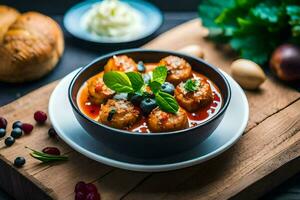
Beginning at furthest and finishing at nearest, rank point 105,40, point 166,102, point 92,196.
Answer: point 105,40 < point 166,102 < point 92,196

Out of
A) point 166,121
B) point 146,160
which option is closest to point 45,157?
point 146,160

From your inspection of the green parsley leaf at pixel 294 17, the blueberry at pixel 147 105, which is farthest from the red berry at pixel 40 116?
the green parsley leaf at pixel 294 17

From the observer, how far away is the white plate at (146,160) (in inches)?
80.7

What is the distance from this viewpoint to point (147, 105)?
2.11m

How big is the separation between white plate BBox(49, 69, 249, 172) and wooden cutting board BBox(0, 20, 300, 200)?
6 cm

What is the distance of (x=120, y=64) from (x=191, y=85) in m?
0.34

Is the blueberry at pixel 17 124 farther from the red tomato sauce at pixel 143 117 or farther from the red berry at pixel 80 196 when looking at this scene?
the red berry at pixel 80 196

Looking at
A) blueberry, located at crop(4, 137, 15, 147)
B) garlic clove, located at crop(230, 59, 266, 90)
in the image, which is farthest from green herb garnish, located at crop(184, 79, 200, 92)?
blueberry, located at crop(4, 137, 15, 147)

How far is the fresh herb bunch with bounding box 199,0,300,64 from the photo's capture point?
9.43 feet

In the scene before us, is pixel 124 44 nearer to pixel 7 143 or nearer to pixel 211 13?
pixel 211 13

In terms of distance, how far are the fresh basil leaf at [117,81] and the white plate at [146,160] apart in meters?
0.24

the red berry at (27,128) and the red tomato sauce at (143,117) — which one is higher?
the red tomato sauce at (143,117)

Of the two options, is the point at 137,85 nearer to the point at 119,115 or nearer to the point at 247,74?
the point at 119,115

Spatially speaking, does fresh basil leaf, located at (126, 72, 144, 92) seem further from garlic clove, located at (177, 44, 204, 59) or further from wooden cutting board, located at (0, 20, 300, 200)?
garlic clove, located at (177, 44, 204, 59)
